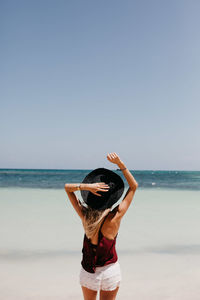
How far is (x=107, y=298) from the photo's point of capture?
2076 mm

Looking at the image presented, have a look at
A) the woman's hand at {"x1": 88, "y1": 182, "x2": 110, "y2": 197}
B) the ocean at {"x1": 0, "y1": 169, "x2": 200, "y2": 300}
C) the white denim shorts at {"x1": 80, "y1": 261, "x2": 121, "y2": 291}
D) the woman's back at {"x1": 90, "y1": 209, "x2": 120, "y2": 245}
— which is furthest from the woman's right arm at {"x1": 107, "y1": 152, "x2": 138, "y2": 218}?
the ocean at {"x1": 0, "y1": 169, "x2": 200, "y2": 300}

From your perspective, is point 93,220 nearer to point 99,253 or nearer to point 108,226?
point 108,226

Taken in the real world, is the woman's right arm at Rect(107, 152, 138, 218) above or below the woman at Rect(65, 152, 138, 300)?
above

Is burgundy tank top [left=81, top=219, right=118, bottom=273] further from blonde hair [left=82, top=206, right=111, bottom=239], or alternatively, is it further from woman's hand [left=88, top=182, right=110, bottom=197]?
woman's hand [left=88, top=182, right=110, bottom=197]

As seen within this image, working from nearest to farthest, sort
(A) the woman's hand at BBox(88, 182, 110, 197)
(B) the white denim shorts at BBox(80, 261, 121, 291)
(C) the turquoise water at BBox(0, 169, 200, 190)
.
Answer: (A) the woman's hand at BBox(88, 182, 110, 197)
(B) the white denim shorts at BBox(80, 261, 121, 291)
(C) the turquoise water at BBox(0, 169, 200, 190)

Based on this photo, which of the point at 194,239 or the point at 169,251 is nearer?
the point at 169,251

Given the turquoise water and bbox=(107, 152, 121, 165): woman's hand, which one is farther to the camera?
the turquoise water

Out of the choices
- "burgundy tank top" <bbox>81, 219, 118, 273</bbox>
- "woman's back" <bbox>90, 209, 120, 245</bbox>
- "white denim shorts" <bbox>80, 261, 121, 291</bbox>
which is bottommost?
"white denim shorts" <bbox>80, 261, 121, 291</bbox>

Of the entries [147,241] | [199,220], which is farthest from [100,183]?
[199,220]

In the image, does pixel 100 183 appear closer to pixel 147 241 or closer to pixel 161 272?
pixel 161 272

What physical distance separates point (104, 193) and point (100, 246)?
16.6 inches

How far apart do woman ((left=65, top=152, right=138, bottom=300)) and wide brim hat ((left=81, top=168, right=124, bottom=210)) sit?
27 mm

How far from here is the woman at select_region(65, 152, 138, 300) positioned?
1.97 m

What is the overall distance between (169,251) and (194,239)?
1209 millimetres
